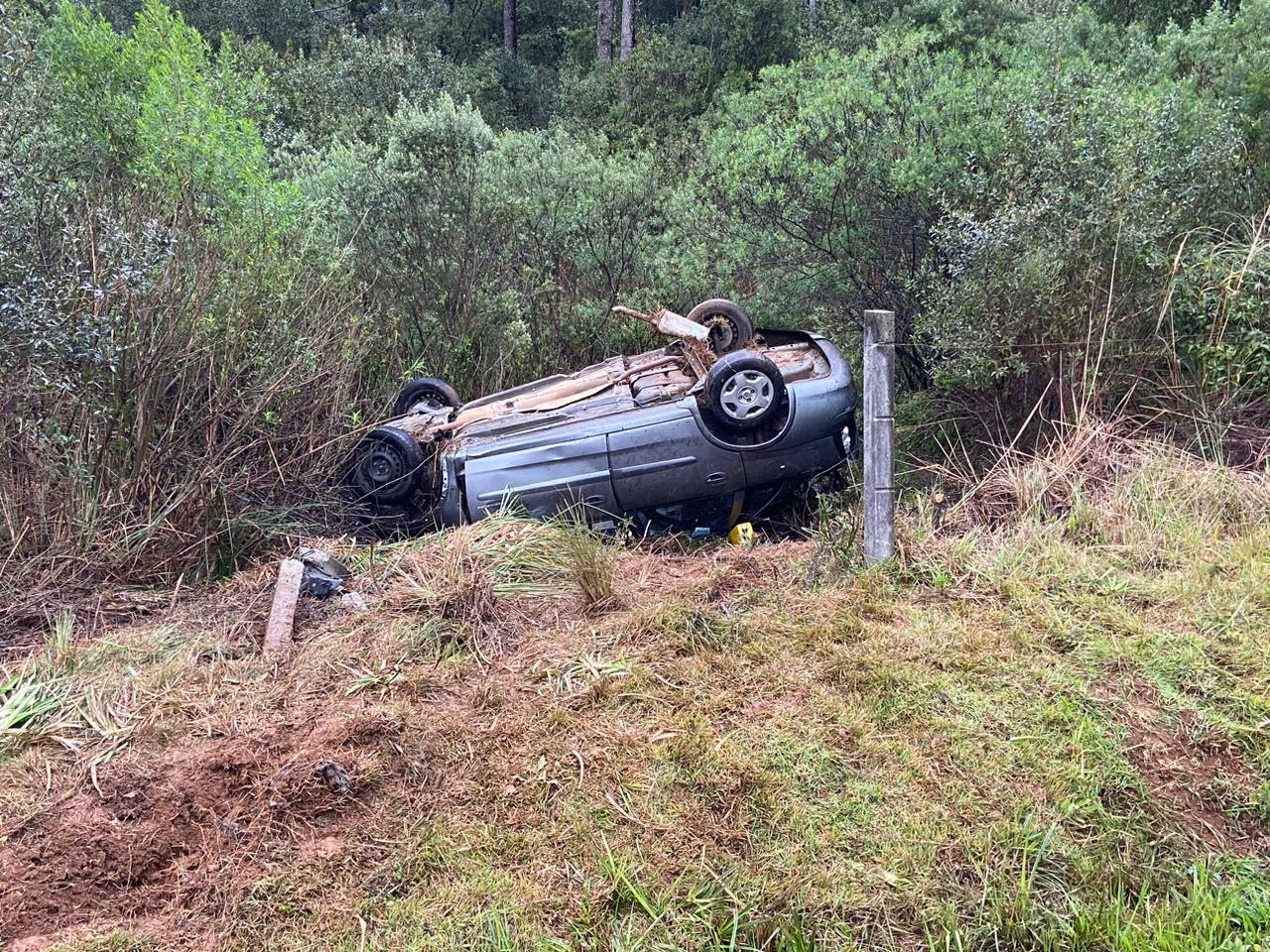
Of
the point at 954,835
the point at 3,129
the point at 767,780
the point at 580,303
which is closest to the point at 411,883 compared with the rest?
the point at 767,780

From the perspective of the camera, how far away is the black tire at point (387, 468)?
21.9 ft

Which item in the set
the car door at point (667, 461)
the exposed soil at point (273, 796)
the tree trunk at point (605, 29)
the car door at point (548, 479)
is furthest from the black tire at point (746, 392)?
the tree trunk at point (605, 29)

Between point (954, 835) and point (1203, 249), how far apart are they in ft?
16.5

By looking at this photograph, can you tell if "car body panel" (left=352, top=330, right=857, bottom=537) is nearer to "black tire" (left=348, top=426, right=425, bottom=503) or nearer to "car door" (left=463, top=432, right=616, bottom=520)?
"car door" (left=463, top=432, right=616, bottom=520)

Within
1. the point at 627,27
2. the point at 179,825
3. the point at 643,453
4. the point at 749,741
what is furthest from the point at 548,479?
the point at 627,27

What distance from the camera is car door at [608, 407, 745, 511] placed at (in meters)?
6.23

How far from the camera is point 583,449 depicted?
248 inches

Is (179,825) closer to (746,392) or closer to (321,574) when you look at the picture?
(321,574)

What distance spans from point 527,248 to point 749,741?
760 centimetres

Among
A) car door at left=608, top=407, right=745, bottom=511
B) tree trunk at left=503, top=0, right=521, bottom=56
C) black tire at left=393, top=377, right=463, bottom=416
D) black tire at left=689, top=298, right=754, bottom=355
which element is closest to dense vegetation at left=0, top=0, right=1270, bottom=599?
black tire at left=393, top=377, right=463, bottom=416

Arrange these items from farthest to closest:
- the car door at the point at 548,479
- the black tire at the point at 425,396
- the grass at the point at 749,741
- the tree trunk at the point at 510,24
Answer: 1. the tree trunk at the point at 510,24
2. the black tire at the point at 425,396
3. the car door at the point at 548,479
4. the grass at the point at 749,741

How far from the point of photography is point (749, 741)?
3506 millimetres

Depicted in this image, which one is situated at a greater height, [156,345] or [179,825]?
[156,345]

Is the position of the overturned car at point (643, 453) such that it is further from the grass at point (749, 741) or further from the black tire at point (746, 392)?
the grass at point (749, 741)
